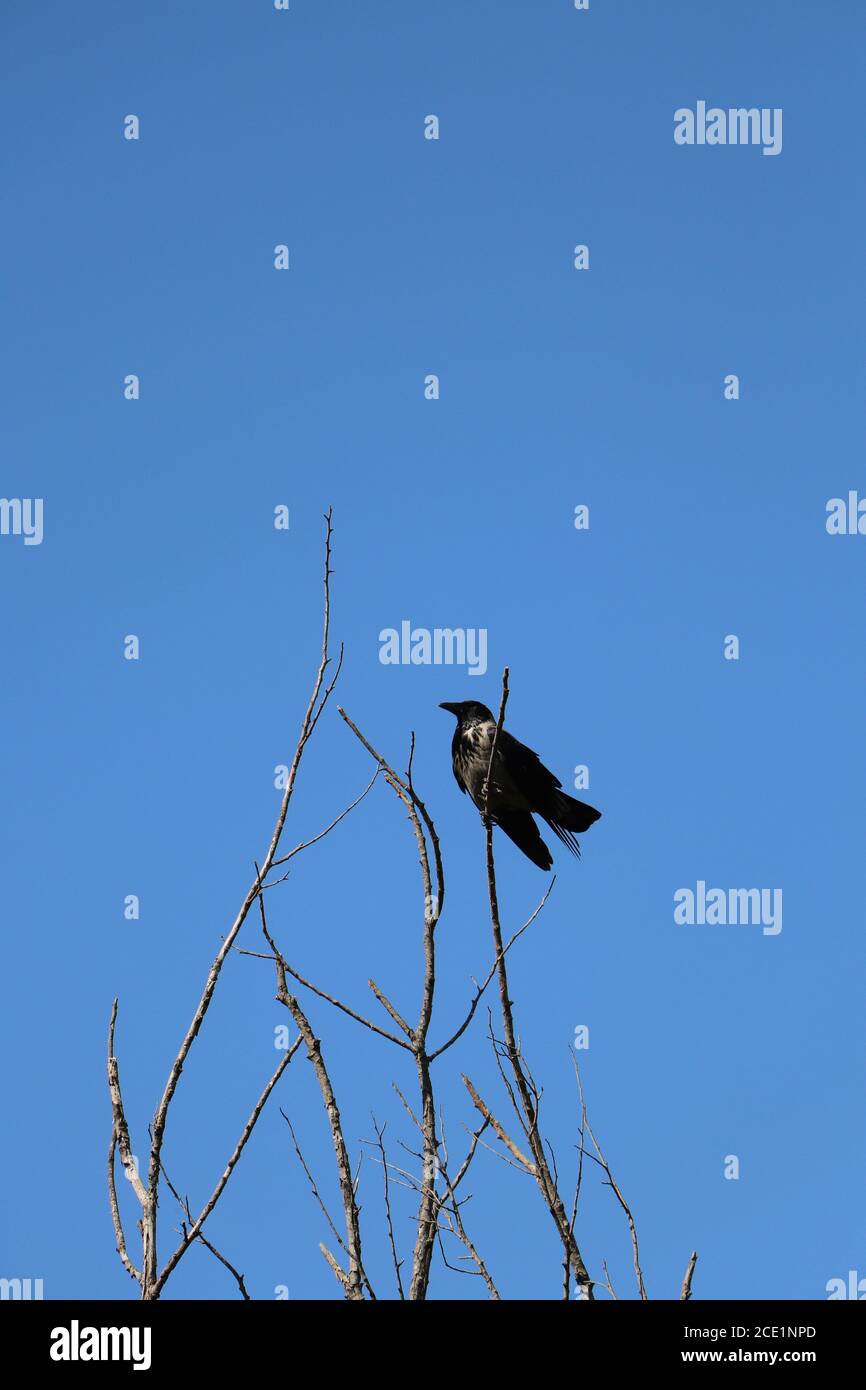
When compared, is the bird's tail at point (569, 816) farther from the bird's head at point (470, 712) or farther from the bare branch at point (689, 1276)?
the bare branch at point (689, 1276)

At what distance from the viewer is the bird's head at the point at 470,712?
266 inches

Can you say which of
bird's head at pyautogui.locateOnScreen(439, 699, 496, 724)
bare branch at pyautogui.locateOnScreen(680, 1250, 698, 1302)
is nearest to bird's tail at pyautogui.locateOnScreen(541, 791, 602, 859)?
bird's head at pyautogui.locateOnScreen(439, 699, 496, 724)

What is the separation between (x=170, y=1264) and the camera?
2.28 m

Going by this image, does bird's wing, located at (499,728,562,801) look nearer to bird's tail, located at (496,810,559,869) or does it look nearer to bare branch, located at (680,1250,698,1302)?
bird's tail, located at (496,810,559,869)

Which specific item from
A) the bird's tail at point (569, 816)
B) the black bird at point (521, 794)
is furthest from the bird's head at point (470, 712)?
the bird's tail at point (569, 816)

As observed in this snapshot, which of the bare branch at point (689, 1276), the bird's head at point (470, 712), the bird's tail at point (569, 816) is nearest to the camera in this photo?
the bare branch at point (689, 1276)

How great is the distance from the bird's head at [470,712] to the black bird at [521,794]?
9cm

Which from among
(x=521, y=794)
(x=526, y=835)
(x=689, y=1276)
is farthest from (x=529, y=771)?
(x=689, y=1276)

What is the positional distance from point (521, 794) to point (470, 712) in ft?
2.69

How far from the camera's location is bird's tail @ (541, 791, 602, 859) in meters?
5.85

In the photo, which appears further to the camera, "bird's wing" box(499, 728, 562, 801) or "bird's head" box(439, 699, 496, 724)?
"bird's head" box(439, 699, 496, 724)

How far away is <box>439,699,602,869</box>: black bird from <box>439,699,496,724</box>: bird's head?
87 millimetres
